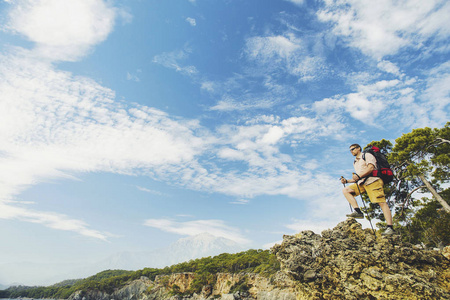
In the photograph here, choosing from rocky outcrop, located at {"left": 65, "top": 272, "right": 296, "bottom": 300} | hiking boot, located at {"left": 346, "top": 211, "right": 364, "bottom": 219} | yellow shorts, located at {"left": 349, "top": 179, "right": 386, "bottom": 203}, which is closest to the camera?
yellow shorts, located at {"left": 349, "top": 179, "right": 386, "bottom": 203}

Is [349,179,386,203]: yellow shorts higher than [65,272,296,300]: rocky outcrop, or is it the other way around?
[349,179,386,203]: yellow shorts

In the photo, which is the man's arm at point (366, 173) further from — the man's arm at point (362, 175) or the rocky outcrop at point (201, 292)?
the rocky outcrop at point (201, 292)

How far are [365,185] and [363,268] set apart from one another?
6.77ft

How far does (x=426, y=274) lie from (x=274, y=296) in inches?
1275

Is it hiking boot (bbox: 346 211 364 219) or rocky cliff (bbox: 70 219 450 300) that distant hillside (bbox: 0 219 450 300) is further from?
hiking boot (bbox: 346 211 364 219)

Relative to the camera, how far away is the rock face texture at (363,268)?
177 inches

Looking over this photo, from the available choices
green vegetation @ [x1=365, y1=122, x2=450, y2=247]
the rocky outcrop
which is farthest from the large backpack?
the rocky outcrop

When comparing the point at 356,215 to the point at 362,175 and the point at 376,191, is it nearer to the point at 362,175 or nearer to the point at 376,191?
the point at 376,191

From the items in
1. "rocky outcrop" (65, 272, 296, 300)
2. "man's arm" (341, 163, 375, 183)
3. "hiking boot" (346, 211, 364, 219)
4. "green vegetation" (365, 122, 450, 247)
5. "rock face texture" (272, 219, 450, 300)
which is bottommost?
"rocky outcrop" (65, 272, 296, 300)

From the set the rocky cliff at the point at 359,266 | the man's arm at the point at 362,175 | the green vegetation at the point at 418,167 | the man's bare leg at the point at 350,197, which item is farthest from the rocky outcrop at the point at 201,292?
the man's arm at the point at 362,175

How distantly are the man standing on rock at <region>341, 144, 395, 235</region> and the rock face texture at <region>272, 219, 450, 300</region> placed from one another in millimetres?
562

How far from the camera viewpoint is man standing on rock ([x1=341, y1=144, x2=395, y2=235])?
5527 mm

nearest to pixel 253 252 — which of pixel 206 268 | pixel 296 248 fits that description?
pixel 206 268

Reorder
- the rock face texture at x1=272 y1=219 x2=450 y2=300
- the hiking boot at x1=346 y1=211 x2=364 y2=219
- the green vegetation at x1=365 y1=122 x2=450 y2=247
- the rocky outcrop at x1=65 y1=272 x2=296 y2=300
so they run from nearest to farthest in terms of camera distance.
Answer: the rock face texture at x1=272 y1=219 x2=450 y2=300
the hiking boot at x1=346 y1=211 x2=364 y2=219
the green vegetation at x1=365 y1=122 x2=450 y2=247
the rocky outcrop at x1=65 y1=272 x2=296 y2=300
